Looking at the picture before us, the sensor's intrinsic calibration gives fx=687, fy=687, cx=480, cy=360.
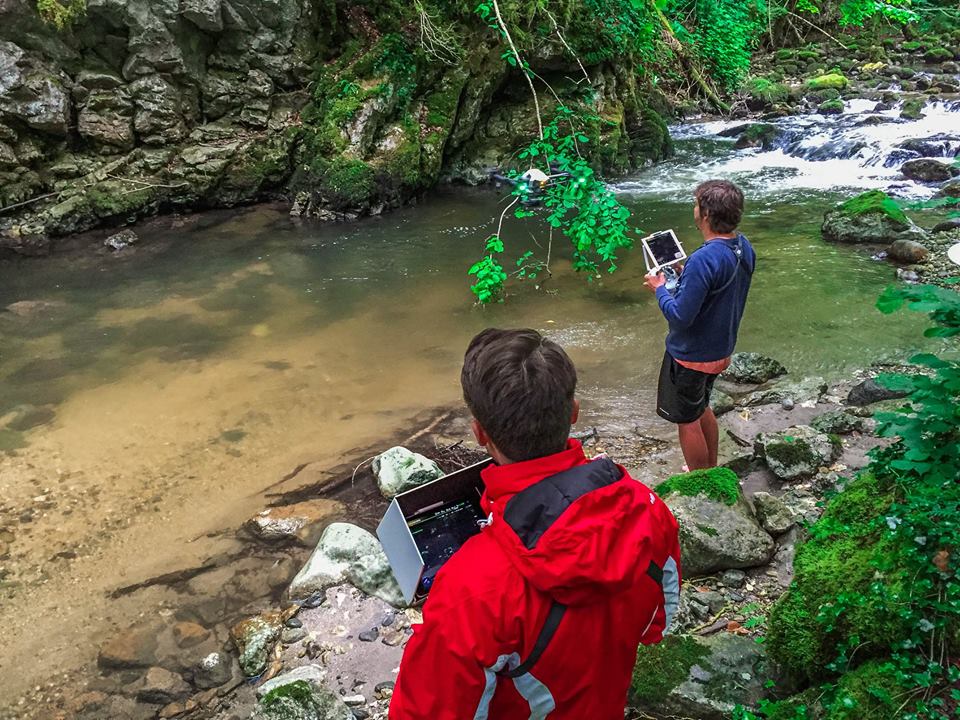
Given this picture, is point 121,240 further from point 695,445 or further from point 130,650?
point 695,445

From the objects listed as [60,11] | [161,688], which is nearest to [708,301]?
[161,688]

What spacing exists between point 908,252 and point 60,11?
12.2m

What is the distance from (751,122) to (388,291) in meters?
12.1

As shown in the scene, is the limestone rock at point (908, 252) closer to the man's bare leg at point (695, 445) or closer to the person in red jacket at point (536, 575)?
the man's bare leg at point (695, 445)

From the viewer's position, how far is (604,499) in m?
1.48

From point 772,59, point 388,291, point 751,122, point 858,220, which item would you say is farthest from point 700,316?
point 772,59

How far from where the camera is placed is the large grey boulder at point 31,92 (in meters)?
10.3

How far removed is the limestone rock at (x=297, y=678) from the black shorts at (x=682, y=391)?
2230 mm

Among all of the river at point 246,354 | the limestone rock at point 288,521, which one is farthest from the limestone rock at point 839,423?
the limestone rock at point 288,521

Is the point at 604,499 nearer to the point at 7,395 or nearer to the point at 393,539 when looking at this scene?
the point at 393,539

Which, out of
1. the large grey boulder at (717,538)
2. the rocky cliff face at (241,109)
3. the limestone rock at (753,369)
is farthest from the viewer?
the rocky cliff face at (241,109)

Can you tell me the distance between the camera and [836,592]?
2.24 m

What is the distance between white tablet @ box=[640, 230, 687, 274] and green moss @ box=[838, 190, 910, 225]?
657 cm

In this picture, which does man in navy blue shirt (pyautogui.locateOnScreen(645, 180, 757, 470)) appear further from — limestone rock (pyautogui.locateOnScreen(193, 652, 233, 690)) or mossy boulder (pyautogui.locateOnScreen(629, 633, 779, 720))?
limestone rock (pyautogui.locateOnScreen(193, 652, 233, 690))
